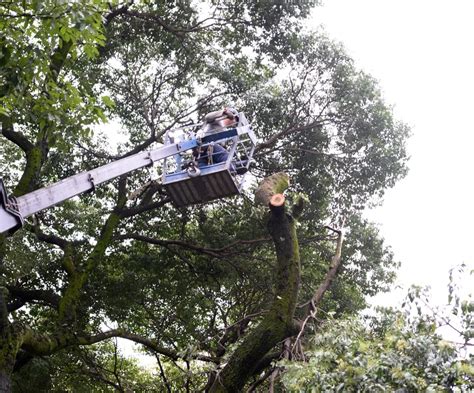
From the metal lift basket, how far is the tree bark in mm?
872

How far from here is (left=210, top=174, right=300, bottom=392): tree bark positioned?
20.5 ft

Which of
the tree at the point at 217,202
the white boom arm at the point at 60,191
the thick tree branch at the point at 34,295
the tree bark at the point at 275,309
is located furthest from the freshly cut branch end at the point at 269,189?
the thick tree branch at the point at 34,295

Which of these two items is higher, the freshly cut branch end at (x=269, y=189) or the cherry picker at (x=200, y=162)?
the cherry picker at (x=200, y=162)

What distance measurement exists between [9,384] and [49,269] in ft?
16.6

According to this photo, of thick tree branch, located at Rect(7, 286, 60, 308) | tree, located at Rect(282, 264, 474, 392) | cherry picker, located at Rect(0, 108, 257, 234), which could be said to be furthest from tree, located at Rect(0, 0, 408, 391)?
tree, located at Rect(282, 264, 474, 392)

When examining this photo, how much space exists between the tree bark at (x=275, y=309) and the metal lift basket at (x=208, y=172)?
872 mm

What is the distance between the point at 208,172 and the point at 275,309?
2.28 meters

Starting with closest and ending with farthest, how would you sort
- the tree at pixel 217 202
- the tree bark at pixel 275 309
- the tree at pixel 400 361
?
1. the tree at pixel 400 361
2. the tree bark at pixel 275 309
3. the tree at pixel 217 202

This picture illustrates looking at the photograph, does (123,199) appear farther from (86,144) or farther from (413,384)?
(413,384)

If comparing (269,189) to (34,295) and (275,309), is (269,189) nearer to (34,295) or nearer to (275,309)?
(275,309)

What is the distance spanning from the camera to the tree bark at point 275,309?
6.23 meters

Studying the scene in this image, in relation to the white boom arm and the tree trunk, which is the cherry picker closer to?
the white boom arm

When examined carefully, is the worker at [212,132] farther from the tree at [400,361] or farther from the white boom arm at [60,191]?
the tree at [400,361]

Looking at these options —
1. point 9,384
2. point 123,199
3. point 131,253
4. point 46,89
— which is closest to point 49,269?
point 131,253
